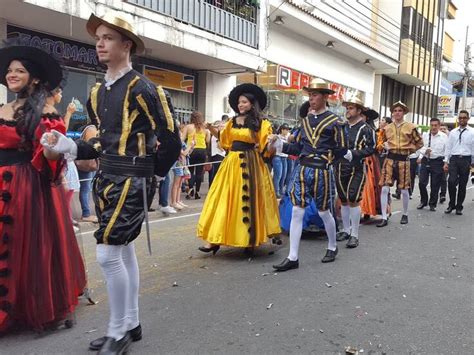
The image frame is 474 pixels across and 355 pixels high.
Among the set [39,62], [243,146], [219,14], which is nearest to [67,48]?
[219,14]

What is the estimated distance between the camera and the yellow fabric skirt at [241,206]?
5.62 metres

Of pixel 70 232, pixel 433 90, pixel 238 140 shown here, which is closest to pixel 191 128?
pixel 238 140

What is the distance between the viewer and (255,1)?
15.6m

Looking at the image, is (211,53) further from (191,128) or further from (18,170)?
(18,170)

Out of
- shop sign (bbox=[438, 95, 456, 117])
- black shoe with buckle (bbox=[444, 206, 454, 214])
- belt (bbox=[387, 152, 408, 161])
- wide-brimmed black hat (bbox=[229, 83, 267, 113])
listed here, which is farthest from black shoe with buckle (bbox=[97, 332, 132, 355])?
shop sign (bbox=[438, 95, 456, 117])

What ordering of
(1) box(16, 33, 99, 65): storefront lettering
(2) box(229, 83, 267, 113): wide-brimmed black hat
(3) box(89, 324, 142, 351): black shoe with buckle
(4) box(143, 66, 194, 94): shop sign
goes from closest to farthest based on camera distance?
1. (3) box(89, 324, 142, 351): black shoe with buckle
2. (2) box(229, 83, 267, 113): wide-brimmed black hat
3. (1) box(16, 33, 99, 65): storefront lettering
4. (4) box(143, 66, 194, 94): shop sign

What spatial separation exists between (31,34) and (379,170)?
8.02 metres

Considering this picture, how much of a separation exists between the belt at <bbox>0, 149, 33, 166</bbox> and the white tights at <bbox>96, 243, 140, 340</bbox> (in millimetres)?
902

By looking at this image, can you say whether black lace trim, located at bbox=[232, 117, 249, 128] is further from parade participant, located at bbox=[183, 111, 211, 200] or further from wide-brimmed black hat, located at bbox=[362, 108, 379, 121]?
parade participant, located at bbox=[183, 111, 211, 200]

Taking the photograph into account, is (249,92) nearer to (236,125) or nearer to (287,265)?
(236,125)

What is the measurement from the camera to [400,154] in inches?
338

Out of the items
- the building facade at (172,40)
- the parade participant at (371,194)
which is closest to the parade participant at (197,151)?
the building facade at (172,40)

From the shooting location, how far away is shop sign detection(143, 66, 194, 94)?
47.1 ft

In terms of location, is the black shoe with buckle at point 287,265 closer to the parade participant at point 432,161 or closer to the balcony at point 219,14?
the parade participant at point 432,161
